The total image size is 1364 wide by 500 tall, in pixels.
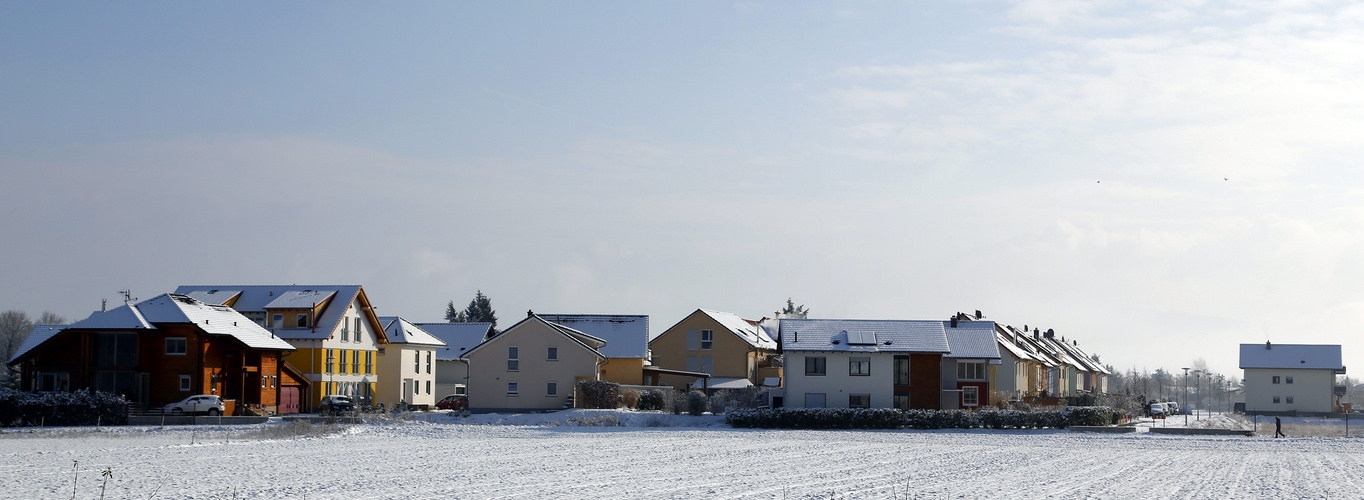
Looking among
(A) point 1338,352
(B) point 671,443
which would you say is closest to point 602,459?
(B) point 671,443

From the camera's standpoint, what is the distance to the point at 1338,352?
10056cm

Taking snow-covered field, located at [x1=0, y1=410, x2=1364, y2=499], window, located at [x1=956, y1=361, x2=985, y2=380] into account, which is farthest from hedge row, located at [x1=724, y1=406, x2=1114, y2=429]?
window, located at [x1=956, y1=361, x2=985, y2=380]

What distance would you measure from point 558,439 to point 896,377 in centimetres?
2612

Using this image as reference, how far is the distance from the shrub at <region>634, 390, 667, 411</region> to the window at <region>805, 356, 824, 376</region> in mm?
7954

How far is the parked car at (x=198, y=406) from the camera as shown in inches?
→ 2228

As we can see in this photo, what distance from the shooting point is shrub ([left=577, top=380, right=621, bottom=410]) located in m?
68.1

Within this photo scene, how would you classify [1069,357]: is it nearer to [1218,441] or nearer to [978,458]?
[1218,441]

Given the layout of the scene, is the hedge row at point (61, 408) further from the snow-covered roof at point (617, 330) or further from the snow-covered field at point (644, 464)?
the snow-covered roof at point (617, 330)

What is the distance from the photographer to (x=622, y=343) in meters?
79.8

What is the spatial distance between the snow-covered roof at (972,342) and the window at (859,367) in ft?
17.1

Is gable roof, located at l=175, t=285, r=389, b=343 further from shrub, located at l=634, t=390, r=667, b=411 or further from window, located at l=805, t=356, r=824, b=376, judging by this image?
window, located at l=805, t=356, r=824, b=376

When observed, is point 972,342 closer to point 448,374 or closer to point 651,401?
point 651,401

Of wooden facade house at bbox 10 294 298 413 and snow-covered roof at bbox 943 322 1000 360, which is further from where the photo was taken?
snow-covered roof at bbox 943 322 1000 360

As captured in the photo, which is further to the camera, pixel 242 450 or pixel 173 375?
pixel 173 375
